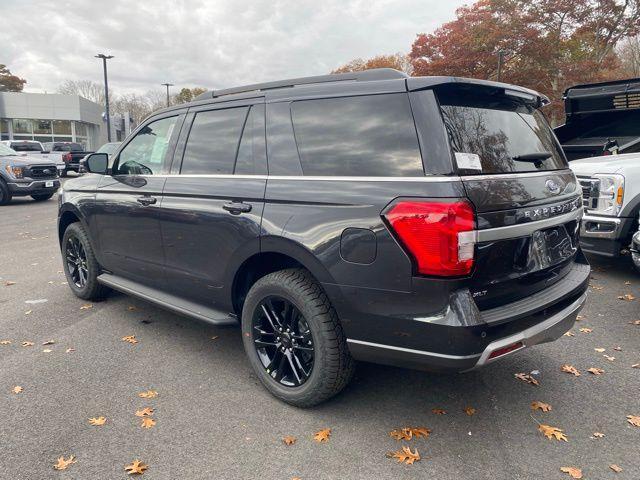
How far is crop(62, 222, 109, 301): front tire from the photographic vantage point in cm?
485

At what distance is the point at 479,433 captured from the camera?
2.77 metres

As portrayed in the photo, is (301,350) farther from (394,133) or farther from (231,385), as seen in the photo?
(394,133)

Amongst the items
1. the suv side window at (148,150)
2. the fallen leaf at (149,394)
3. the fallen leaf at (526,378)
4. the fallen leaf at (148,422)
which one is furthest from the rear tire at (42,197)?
the fallen leaf at (526,378)

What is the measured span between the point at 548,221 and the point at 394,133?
1.04 meters

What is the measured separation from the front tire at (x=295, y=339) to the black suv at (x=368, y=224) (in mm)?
10

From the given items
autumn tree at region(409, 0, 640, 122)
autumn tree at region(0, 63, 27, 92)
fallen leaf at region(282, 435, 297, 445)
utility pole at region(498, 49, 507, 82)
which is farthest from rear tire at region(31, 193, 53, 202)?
autumn tree at region(0, 63, 27, 92)

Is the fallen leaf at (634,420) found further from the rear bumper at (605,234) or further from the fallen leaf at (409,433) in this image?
the rear bumper at (605,234)

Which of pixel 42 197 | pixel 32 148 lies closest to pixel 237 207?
pixel 42 197

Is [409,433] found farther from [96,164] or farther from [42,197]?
[42,197]

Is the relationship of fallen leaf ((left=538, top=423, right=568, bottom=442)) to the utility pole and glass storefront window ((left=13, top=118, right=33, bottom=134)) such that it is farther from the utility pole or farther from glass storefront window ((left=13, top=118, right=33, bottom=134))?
glass storefront window ((left=13, top=118, right=33, bottom=134))

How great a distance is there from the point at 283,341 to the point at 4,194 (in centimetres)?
1401

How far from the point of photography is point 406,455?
257 centimetres

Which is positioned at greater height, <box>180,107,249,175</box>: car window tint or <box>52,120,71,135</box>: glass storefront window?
<box>52,120,71,135</box>: glass storefront window

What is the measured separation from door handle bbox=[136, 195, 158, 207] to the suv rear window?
2.40m
